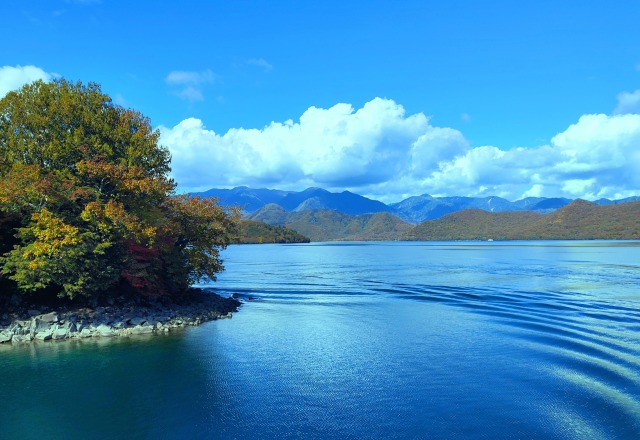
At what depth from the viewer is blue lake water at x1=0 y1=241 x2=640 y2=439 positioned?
55.3 ft

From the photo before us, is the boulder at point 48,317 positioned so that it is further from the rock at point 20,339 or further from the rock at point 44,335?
the rock at point 20,339

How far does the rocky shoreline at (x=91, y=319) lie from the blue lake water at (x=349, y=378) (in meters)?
1.83

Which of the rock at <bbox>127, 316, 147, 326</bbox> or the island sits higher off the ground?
the island

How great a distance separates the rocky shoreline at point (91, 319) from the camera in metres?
29.8

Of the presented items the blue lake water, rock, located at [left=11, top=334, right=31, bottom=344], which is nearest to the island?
rock, located at [left=11, top=334, right=31, bottom=344]

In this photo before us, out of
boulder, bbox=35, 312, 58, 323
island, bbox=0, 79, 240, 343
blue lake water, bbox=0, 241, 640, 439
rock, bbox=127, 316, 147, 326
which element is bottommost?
blue lake water, bbox=0, 241, 640, 439

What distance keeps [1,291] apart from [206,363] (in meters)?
18.6

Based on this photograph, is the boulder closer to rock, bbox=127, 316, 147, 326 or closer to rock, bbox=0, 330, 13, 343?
rock, bbox=0, 330, 13, 343

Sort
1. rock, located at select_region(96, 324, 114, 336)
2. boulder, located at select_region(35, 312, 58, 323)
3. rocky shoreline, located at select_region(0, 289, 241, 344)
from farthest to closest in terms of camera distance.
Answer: rock, located at select_region(96, 324, 114, 336)
boulder, located at select_region(35, 312, 58, 323)
rocky shoreline, located at select_region(0, 289, 241, 344)

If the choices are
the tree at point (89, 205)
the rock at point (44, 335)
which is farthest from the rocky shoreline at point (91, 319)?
the tree at point (89, 205)


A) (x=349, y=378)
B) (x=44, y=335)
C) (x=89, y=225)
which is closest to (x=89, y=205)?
(x=89, y=225)

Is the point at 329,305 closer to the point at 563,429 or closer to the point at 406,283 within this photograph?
the point at 406,283

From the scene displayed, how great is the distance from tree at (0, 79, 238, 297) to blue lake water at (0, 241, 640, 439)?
19.5 ft

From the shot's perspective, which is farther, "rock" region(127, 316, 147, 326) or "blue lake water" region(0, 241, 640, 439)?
"rock" region(127, 316, 147, 326)
